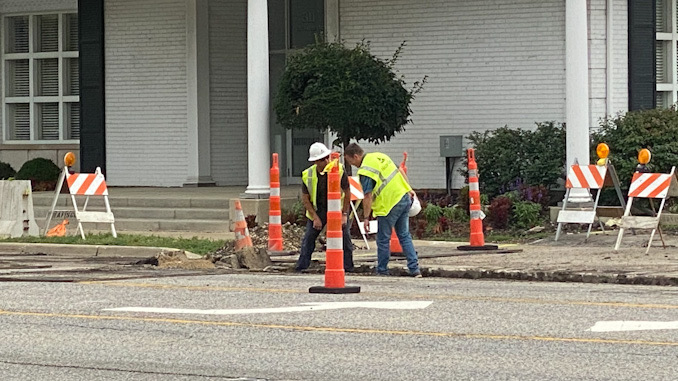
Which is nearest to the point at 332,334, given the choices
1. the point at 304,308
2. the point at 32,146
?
the point at 304,308

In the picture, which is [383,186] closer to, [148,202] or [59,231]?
[59,231]

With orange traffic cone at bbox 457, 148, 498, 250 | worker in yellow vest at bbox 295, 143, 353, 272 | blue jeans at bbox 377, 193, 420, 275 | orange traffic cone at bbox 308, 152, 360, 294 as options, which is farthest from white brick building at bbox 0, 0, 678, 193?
orange traffic cone at bbox 308, 152, 360, 294

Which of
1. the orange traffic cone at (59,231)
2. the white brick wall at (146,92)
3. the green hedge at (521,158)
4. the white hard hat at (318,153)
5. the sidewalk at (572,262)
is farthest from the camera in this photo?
the white brick wall at (146,92)

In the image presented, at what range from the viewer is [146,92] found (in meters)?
27.2

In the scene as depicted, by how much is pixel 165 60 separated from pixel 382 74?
6205mm

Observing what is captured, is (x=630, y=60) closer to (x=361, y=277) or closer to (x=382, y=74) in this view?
(x=382, y=74)

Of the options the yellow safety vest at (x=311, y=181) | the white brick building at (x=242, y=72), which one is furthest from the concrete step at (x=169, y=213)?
the yellow safety vest at (x=311, y=181)

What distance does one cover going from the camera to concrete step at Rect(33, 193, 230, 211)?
923 inches

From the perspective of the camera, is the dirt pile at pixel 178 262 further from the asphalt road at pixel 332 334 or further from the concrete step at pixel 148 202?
the concrete step at pixel 148 202

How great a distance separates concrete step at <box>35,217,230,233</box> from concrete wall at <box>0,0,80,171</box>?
4.24 meters

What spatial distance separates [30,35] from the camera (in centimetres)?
2864

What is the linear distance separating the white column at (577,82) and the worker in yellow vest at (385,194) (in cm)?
647

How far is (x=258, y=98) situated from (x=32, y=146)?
7.61 meters

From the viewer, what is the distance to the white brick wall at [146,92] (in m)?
26.9
